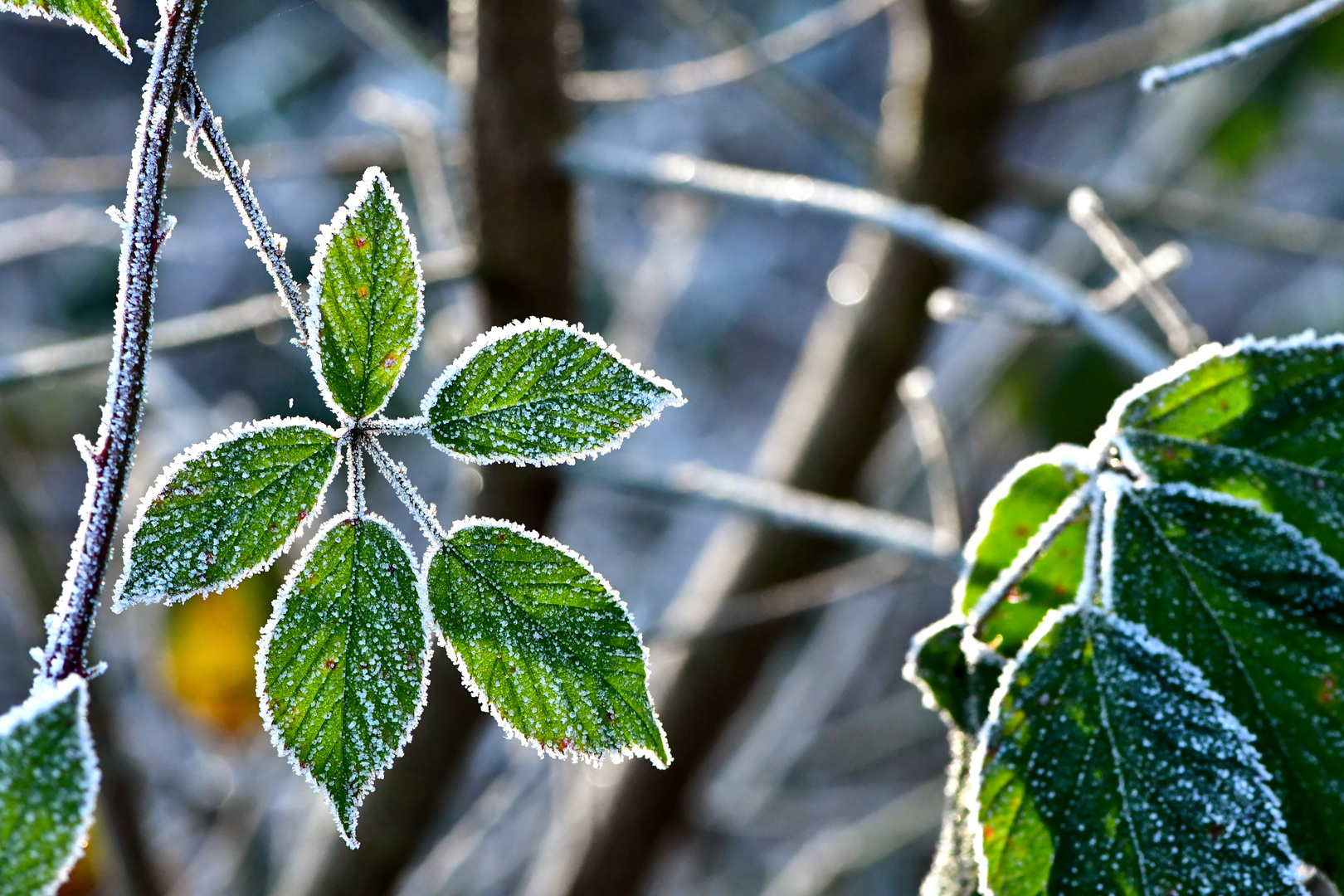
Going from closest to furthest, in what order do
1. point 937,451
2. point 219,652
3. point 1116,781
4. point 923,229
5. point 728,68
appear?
1. point 1116,781
2. point 923,229
3. point 937,451
4. point 728,68
5. point 219,652

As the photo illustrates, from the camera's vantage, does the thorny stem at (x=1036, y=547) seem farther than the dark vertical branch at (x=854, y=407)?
No

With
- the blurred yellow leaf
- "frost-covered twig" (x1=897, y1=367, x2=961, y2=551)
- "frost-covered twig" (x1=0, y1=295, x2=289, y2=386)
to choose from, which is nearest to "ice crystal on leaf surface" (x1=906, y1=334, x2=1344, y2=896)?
"frost-covered twig" (x1=897, y1=367, x2=961, y2=551)

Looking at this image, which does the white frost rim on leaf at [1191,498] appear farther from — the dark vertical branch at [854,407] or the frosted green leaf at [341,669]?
the dark vertical branch at [854,407]

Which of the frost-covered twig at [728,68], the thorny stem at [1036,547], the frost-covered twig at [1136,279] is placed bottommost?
the thorny stem at [1036,547]

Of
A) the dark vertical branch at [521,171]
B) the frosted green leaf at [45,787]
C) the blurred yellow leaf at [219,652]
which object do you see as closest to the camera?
the frosted green leaf at [45,787]

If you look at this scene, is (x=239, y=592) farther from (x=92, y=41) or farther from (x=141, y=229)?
(x=92, y=41)

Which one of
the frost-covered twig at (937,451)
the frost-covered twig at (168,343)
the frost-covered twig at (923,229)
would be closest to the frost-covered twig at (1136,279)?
the frost-covered twig at (923,229)

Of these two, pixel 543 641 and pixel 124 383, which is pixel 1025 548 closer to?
pixel 543 641

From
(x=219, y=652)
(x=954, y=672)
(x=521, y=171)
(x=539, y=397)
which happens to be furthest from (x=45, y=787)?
(x=219, y=652)
